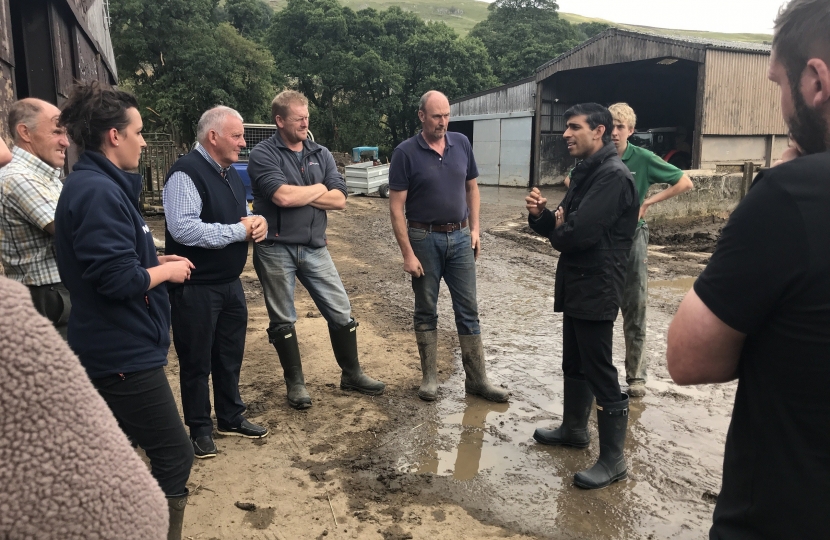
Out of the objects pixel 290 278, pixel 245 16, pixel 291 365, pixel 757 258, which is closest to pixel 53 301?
pixel 290 278

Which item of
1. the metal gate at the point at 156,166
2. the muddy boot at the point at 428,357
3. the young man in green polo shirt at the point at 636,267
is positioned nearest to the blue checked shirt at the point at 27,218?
the muddy boot at the point at 428,357

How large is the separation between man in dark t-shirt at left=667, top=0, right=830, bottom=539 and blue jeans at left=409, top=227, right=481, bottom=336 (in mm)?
3350

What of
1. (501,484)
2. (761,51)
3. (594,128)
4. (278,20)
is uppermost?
(278,20)

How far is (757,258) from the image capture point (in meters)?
1.31

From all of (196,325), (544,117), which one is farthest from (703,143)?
(196,325)

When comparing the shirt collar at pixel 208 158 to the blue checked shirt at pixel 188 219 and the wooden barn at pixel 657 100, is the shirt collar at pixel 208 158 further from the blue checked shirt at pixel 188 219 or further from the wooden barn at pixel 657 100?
the wooden barn at pixel 657 100

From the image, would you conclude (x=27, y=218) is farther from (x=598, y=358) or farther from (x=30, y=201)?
(x=598, y=358)

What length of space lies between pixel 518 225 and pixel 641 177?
28.6 feet

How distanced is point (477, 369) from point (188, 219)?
239 centimetres

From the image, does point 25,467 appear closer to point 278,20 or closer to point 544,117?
point 544,117

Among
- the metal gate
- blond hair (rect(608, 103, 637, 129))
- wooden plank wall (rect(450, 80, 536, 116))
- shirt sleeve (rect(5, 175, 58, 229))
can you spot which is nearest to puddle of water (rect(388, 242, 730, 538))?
blond hair (rect(608, 103, 637, 129))

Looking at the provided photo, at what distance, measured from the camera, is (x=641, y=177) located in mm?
5000

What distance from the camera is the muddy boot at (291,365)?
4637 mm

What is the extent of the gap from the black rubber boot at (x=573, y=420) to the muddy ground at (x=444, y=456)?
0.08m
